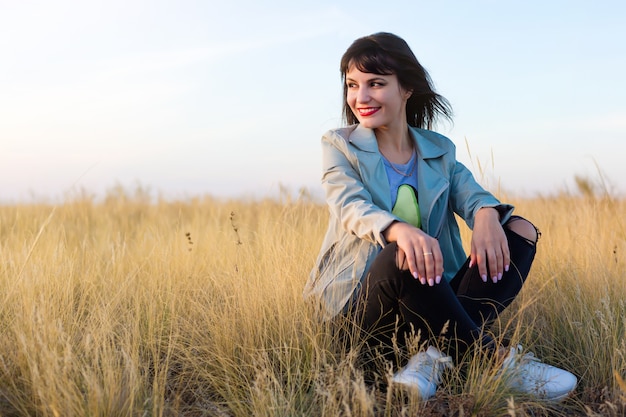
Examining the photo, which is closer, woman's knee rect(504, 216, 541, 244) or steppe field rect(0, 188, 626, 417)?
steppe field rect(0, 188, 626, 417)

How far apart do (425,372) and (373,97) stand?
1.12m

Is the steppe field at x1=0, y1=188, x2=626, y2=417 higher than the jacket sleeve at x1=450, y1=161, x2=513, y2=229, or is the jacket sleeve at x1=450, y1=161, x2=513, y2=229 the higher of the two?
the jacket sleeve at x1=450, y1=161, x2=513, y2=229

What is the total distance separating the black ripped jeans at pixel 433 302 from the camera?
228 centimetres

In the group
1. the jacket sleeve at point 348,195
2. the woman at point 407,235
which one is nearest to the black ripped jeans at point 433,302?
the woman at point 407,235

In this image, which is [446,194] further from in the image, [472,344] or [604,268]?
[604,268]

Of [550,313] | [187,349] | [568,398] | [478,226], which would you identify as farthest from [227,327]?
[550,313]

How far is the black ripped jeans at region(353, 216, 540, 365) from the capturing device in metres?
2.28

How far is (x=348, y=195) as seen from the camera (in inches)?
99.3

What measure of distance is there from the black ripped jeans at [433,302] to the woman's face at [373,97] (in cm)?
67

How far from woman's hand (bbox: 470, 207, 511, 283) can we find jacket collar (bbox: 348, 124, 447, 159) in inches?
17.0

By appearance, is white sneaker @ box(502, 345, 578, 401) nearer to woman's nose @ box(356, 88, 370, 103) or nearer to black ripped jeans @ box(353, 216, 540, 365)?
black ripped jeans @ box(353, 216, 540, 365)

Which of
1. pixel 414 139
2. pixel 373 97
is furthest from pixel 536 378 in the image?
pixel 373 97

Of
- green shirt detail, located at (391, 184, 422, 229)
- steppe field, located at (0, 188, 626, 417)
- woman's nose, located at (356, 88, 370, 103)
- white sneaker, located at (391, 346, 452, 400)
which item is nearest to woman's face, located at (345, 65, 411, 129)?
woman's nose, located at (356, 88, 370, 103)

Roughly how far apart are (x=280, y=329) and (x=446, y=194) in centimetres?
92
